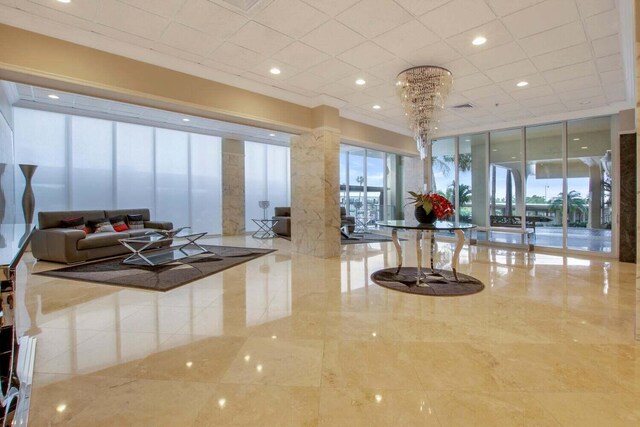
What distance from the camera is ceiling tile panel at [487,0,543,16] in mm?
2992

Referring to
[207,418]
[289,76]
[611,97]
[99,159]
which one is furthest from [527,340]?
[99,159]

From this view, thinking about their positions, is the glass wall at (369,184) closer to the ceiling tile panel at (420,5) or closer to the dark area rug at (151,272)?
the dark area rug at (151,272)

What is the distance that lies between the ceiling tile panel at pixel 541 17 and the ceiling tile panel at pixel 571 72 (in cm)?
147

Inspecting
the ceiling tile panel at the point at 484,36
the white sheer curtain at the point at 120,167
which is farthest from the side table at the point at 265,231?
the ceiling tile panel at the point at 484,36

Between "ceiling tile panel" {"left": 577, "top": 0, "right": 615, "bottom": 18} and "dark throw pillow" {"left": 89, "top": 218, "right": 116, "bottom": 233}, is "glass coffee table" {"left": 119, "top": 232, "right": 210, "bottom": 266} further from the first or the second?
"ceiling tile panel" {"left": 577, "top": 0, "right": 615, "bottom": 18}

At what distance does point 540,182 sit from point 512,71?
12.8ft

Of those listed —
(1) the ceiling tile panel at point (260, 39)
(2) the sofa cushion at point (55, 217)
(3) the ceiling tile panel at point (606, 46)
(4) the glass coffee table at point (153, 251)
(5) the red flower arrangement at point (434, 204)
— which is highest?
(1) the ceiling tile panel at point (260, 39)

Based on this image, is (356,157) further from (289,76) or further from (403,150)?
(289,76)

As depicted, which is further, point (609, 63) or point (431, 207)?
point (609, 63)

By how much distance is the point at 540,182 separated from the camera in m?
7.29

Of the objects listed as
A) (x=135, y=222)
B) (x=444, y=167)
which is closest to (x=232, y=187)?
(x=135, y=222)

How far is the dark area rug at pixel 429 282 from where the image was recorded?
378cm

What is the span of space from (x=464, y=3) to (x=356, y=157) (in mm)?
8444

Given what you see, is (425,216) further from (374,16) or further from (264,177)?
(264,177)
